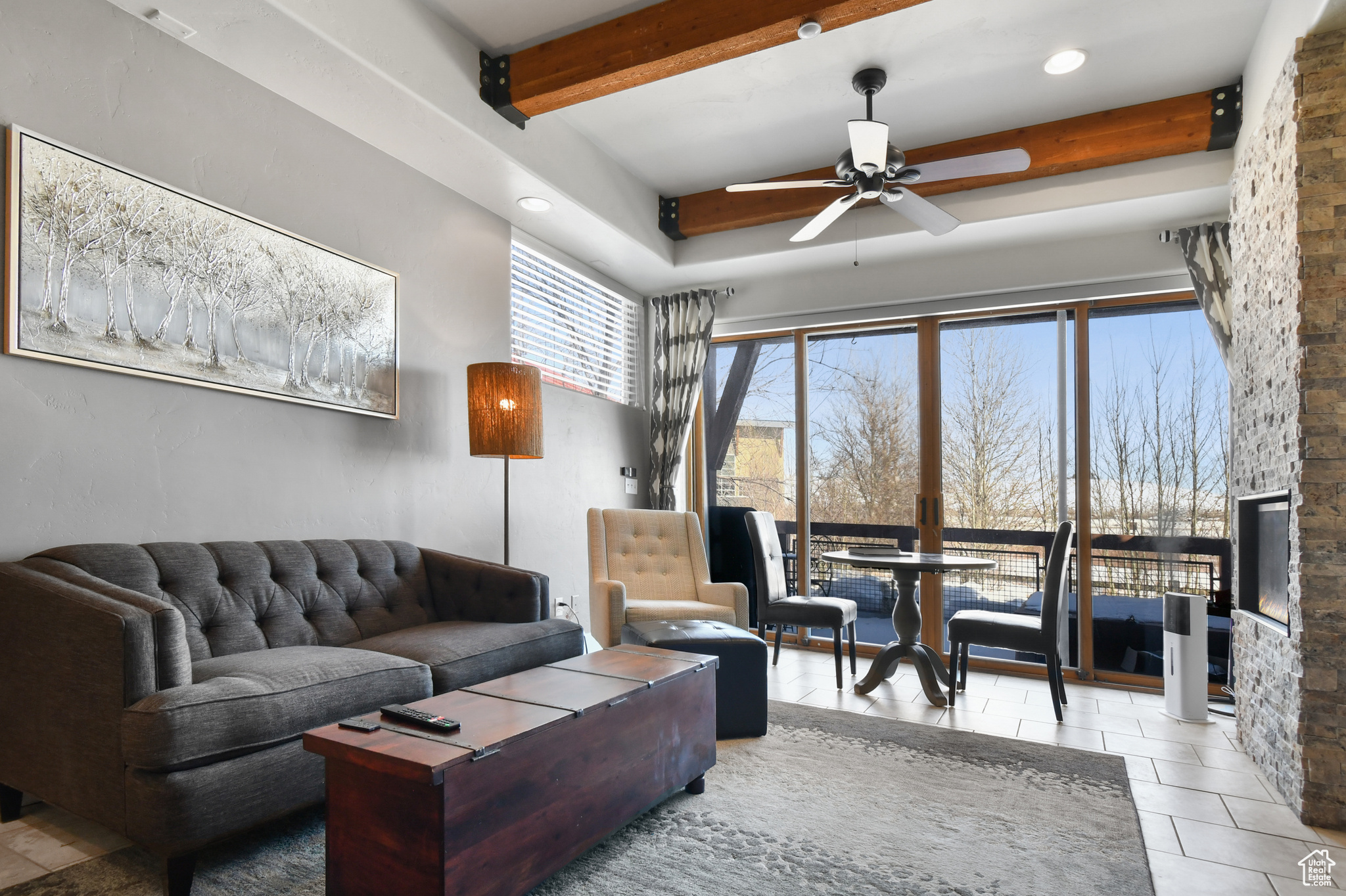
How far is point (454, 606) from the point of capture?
3.36m

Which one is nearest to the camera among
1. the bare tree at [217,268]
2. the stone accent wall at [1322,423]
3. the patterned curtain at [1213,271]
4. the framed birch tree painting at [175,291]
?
the framed birch tree painting at [175,291]

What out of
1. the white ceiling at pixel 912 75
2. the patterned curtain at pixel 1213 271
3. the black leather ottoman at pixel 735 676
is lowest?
the black leather ottoman at pixel 735 676

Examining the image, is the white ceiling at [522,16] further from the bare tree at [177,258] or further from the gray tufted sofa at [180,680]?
the gray tufted sofa at [180,680]

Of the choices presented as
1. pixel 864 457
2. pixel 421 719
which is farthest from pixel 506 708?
pixel 864 457

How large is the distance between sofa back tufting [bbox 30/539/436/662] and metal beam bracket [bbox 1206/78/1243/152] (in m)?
4.18

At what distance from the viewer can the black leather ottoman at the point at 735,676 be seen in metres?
3.14

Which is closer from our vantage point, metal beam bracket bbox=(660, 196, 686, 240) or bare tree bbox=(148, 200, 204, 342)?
bare tree bbox=(148, 200, 204, 342)

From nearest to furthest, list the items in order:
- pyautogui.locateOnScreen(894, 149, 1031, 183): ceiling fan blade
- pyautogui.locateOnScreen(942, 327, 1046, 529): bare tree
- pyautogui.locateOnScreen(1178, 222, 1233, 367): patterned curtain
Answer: pyautogui.locateOnScreen(894, 149, 1031, 183): ceiling fan blade < pyautogui.locateOnScreen(1178, 222, 1233, 367): patterned curtain < pyautogui.locateOnScreen(942, 327, 1046, 529): bare tree

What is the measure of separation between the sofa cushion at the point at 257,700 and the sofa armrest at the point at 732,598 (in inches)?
79.2

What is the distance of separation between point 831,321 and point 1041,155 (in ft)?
5.36

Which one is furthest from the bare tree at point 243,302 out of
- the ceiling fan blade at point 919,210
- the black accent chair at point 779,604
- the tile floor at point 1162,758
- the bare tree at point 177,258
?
the tile floor at point 1162,758

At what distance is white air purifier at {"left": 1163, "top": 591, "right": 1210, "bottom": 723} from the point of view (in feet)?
11.9

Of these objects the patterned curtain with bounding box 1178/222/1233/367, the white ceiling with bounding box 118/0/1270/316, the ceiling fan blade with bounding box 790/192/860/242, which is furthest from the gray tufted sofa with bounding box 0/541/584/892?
the patterned curtain with bounding box 1178/222/1233/367

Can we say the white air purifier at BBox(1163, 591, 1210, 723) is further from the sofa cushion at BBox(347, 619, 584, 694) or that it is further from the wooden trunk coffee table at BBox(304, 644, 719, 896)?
the sofa cushion at BBox(347, 619, 584, 694)
